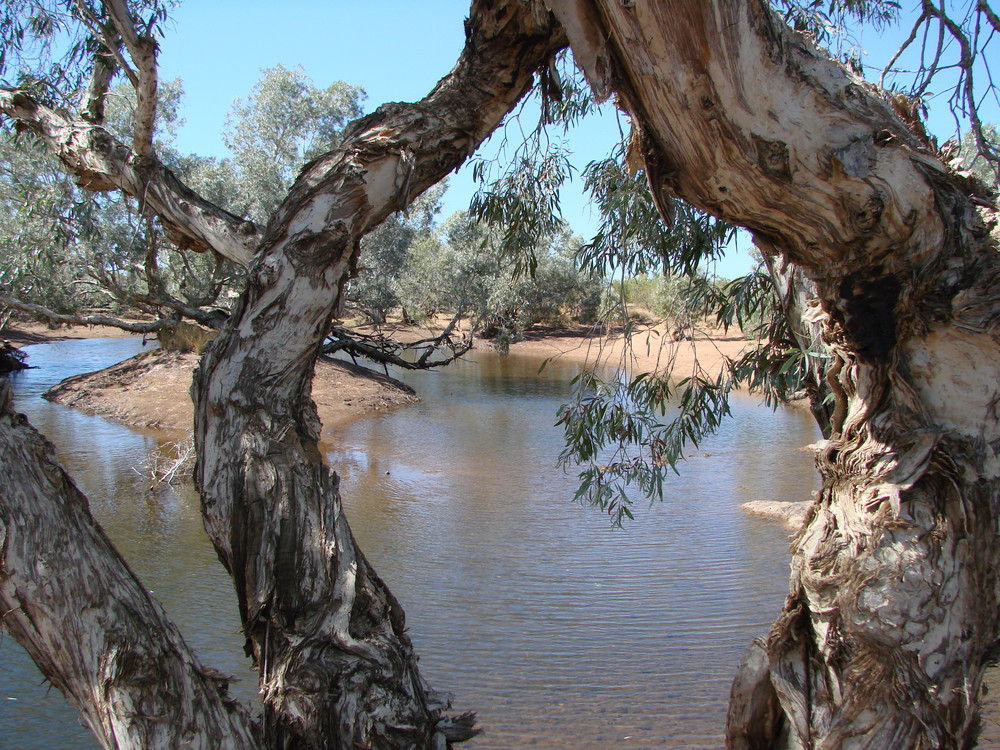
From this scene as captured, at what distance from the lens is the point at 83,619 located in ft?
5.53

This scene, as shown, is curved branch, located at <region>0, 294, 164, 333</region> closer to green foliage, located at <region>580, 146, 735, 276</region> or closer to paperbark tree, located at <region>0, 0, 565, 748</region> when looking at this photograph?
green foliage, located at <region>580, 146, 735, 276</region>

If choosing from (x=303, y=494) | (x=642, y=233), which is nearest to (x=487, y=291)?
(x=642, y=233)

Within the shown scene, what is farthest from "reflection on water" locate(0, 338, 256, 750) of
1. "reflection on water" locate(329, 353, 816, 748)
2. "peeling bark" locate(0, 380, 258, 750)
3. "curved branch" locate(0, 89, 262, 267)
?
"curved branch" locate(0, 89, 262, 267)

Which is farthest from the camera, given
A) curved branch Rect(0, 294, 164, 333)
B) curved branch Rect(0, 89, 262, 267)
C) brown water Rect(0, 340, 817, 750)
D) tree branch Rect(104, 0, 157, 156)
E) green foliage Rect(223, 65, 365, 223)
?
green foliage Rect(223, 65, 365, 223)

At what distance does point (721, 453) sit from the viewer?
8547 millimetres

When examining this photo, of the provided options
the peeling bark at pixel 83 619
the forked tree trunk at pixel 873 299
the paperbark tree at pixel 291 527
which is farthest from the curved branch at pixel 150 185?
the forked tree trunk at pixel 873 299

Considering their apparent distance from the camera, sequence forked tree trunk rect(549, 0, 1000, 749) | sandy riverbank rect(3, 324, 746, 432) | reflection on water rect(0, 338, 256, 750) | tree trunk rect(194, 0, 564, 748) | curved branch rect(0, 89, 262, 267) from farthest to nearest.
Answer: sandy riverbank rect(3, 324, 746, 432), reflection on water rect(0, 338, 256, 750), curved branch rect(0, 89, 262, 267), tree trunk rect(194, 0, 564, 748), forked tree trunk rect(549, 0, 1000, 749)

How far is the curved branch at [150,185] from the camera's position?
2.41 m

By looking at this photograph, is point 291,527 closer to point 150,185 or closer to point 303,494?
point 303,494

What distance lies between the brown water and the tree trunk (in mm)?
1319

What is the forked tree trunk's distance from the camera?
5.36 ft

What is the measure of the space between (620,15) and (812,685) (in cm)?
150

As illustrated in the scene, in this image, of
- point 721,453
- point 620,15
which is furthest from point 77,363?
point 620,15

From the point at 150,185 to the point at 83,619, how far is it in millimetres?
1405
